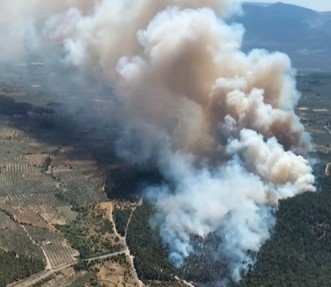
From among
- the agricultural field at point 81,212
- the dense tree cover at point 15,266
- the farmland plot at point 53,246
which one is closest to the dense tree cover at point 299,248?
the agricultural field at point 81,212

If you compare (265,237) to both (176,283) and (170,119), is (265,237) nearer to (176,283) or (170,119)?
(176,283)

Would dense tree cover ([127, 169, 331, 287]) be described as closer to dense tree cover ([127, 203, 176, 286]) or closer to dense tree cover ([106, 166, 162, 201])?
dense tree cover ([127, 203, 176, 286])

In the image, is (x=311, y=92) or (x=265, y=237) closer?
(x=265, y=237)

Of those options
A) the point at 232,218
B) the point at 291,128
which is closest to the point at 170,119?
the point at 291,128

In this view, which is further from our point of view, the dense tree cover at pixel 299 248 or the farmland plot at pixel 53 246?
the farmland plot at pixel 53 246

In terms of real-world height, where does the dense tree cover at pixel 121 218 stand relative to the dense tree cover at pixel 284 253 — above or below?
below

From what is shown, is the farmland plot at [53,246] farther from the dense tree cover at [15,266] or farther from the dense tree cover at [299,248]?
the dense tree cover at [299,248]

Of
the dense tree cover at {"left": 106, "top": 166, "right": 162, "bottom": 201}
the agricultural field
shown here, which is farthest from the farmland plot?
the dense tree cover at {"left": 106, "top": 166, "right": 162, "bottom": 201}
